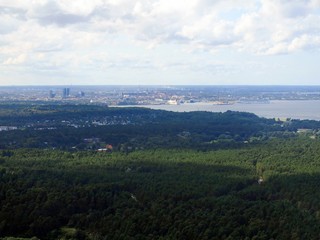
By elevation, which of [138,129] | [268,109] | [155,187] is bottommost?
[155,187]

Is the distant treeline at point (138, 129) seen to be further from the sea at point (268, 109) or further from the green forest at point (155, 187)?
the sea at point (268, 109)

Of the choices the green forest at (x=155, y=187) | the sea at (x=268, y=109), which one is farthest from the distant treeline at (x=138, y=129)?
the sea at (x=268, y=109)

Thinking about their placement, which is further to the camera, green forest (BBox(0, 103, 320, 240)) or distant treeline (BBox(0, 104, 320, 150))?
distant treeline (BBox(0, 104, 320, 150))

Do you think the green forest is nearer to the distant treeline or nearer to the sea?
the distant treeline

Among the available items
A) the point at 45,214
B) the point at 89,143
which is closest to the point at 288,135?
the point at 89,143

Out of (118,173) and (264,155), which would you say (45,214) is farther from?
(264,155)

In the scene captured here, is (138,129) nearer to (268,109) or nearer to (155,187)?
(155,187)

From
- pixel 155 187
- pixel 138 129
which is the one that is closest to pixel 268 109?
pixel 138 129

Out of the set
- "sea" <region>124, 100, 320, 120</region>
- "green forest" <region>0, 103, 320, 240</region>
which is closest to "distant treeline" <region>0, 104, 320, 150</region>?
"green forest" <region>0, 103, 320, 240</region>
